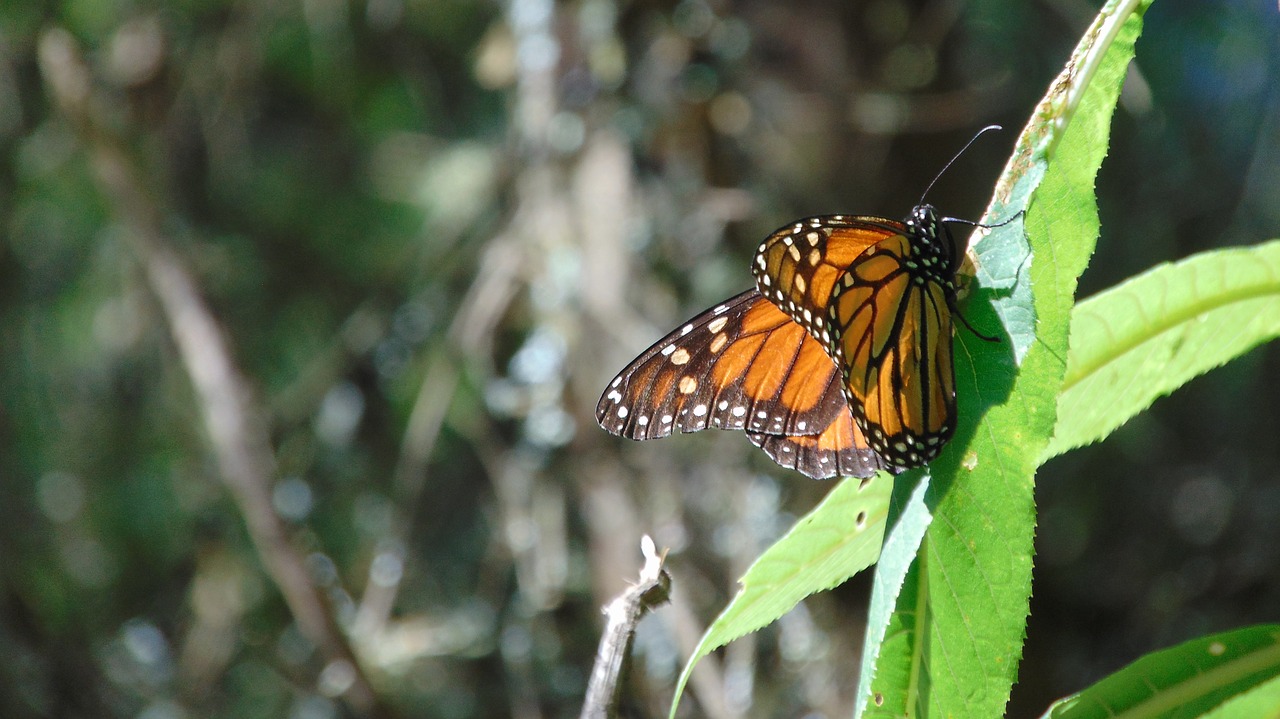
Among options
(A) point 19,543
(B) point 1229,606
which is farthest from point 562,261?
(B) point 1229,606

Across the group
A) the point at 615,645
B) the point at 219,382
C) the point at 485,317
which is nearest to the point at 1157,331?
the point at 615,645

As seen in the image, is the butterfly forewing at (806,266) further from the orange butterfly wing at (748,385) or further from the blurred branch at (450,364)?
the blurred branch at (450,364)

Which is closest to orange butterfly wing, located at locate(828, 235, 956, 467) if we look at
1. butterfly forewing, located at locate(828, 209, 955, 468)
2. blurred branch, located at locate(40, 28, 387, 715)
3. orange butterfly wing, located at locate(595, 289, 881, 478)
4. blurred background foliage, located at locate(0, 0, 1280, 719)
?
butterfly forewing, located at locate(828, 209, 955, 468)

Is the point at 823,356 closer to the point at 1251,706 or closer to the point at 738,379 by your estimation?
the point at 738,379

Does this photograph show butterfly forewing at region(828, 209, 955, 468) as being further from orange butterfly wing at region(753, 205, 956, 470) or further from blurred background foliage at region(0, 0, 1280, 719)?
blurred background foliage at region(0, 0, 1280, 719)

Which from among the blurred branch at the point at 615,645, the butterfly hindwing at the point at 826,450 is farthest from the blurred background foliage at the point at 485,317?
the blurred branch at the point at 615,645

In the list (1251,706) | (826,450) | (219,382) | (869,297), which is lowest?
(1251,706)
